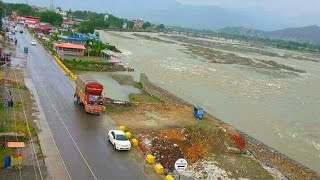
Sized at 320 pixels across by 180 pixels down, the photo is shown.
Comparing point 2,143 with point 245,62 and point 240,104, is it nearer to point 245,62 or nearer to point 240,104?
point 240,104

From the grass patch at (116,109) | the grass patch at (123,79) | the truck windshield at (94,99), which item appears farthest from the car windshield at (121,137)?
the grass patch at (123,79)

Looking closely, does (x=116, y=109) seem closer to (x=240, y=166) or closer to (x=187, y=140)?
(x=187, y=140)

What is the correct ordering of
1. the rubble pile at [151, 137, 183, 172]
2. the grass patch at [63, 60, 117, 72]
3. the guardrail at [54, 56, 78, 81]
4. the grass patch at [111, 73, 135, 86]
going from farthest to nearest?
the grass patch at [63, 60, 117, 72]
the grass patch at [111, 73, 135, 86]
the guardrail at [54, 56, 78, 81]
the rubble pile at [151, 137, 183, 172]

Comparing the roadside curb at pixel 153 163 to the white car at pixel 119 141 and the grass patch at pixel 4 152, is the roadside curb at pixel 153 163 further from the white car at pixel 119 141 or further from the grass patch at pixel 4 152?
the grass patch at pixel 4 152

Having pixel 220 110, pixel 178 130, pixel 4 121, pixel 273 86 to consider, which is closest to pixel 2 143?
pixel 4 121

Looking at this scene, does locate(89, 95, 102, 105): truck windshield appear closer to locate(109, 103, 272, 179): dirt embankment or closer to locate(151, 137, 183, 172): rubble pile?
locate(109, 103, 272, 179): dirt embankment

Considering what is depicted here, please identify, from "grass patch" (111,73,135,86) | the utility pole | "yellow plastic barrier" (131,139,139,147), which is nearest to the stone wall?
"yellow plastic barrier" (131,139,139,147)

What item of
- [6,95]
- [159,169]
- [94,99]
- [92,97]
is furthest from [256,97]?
[159,169]
